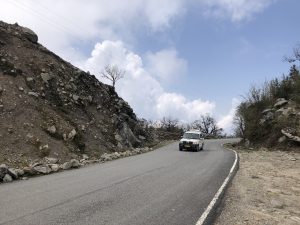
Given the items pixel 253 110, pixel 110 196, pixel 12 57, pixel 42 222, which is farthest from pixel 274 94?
pixel 42 222

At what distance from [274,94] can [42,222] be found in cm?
5321

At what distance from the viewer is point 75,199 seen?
37.5 feet

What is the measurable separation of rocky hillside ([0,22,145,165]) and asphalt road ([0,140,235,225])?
8.49 metres

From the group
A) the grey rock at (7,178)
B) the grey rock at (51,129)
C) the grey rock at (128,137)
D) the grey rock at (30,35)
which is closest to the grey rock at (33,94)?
the grey rock at (51,129)

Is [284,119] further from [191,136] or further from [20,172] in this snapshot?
[20,172]

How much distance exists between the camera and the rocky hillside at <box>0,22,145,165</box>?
2653cm

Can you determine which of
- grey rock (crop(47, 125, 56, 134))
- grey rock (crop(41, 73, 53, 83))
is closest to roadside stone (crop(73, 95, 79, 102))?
grey rock (crop(41, 73, 53, 83))

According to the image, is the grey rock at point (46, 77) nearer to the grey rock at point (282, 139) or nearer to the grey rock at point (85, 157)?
the grey rock at point (85, 157)

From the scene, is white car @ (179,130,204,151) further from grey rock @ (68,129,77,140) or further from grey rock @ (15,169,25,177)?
grey rock @ (15,169,25,177)

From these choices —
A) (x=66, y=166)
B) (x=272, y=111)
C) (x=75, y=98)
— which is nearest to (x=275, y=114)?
(x=272, y=111)

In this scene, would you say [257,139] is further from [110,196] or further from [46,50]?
[110,196]

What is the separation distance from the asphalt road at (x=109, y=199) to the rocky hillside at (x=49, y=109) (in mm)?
8486

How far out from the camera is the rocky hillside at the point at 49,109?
26.5 meters

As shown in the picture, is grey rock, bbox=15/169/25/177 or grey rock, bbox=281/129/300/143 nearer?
grey rock, bbox=15/169/25/177
